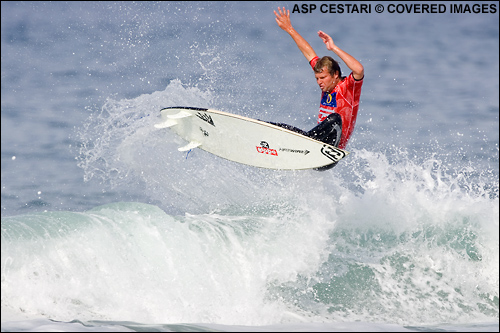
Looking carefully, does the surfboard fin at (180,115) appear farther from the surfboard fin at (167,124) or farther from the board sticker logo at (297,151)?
the board sticker logo at (297,151)

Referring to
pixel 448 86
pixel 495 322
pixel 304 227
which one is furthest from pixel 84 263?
pixel 448 86

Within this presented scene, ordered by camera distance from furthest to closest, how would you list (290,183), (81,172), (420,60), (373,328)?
(420,60) → (81,172) → (290,183) → (373,328)

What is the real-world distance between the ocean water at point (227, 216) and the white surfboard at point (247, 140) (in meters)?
0.42

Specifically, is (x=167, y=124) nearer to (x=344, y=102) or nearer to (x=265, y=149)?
(x=265, y=149)

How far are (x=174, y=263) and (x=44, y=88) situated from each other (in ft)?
29.5

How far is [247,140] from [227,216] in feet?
3.22

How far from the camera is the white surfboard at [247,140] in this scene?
6445mm

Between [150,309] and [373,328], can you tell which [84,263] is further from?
[373,328]

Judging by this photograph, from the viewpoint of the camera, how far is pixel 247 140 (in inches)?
270

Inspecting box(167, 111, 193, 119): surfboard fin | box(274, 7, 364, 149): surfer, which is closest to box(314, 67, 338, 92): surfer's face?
box(274, 7, 364, 149): surfer

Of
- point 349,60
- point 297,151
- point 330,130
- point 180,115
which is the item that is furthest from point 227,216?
point 349,60

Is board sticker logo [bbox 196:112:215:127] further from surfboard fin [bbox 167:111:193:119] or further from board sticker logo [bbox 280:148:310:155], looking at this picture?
board sticker logo [bbox 280:148:310:155]

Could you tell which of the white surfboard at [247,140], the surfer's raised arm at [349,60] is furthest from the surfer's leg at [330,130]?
the surfer's raised arm at [349,60]

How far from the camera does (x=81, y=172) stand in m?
9.41
